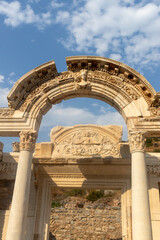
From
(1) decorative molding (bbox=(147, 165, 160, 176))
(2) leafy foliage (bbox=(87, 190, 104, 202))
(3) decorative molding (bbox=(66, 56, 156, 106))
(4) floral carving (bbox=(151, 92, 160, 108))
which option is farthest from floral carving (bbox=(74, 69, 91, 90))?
(2) leafy foliage (bbox=(87, 190, 104, 202))

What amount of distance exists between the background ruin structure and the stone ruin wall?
6793 millimetres

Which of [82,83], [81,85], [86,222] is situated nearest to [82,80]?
[82,83]

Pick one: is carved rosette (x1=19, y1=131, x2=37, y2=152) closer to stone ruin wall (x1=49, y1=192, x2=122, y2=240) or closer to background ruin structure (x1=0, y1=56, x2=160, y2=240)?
background ruin structure (x1=0, y1=56, x2=160, y2=240)

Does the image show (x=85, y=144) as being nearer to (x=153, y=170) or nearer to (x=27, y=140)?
(x=153, y=170)

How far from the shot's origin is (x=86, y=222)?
17609mm

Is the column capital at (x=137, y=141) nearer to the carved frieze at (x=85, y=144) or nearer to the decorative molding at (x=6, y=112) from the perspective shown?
the carved frieze at (x=85, y=144)

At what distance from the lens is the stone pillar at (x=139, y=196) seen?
24.1ft

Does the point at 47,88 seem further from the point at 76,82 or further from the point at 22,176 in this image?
the point at 22,176

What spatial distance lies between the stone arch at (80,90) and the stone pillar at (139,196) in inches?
49.0

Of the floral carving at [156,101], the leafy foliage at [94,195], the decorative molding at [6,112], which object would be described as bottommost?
the decorative molding at [6,112]

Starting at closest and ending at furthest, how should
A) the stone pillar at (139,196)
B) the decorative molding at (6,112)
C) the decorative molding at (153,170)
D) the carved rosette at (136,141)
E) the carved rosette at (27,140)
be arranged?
the stone pillar at (139,196) < the carved rosette at (136,141) < the carved rosette at (27,140) < the decorative molding at (6,112) < the decorative molding at (153,170)

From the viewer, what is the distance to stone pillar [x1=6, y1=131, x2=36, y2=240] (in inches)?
303

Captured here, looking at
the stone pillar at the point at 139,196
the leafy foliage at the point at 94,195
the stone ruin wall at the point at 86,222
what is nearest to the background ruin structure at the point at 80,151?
the stone pillar at the point at 139,196

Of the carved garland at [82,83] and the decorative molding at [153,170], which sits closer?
the carved garland at [82,83]
